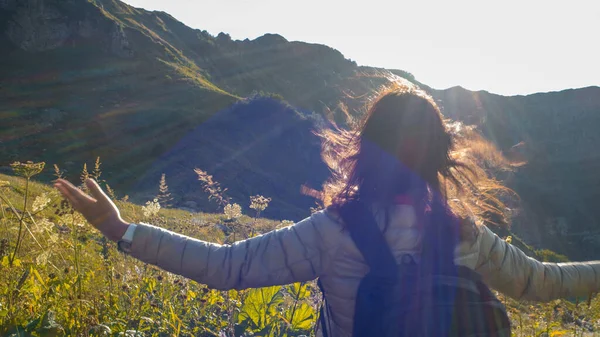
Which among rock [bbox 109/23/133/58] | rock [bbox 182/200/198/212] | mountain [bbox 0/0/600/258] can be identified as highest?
rock [bbox 109/23/133/58]

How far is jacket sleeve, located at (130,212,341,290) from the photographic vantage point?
182 cm

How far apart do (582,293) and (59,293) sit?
2.54 m

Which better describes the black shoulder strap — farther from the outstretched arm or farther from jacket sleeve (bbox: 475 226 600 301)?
jacket sleeve (bbox: 475 226 600 301)

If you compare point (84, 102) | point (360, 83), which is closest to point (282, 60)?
point (84, 102)

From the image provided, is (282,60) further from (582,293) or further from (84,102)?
(582,293)

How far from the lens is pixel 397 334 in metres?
1.70

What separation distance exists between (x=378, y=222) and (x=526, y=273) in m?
0.88

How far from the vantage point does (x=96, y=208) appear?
5.79 ft

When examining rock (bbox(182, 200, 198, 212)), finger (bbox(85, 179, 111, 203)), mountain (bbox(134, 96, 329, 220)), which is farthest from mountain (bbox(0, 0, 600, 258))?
finger (bbox(85, 179, 111, 203))

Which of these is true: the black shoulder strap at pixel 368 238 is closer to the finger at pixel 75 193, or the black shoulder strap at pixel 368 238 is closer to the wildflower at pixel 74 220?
the finger at pixel 75 193

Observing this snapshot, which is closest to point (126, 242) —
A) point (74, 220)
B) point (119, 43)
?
point (74, 220)

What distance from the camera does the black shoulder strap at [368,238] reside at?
1.80m

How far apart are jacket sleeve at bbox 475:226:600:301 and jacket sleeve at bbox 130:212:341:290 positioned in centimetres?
70

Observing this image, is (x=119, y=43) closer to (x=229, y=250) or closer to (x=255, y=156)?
(x=255, y=156)
